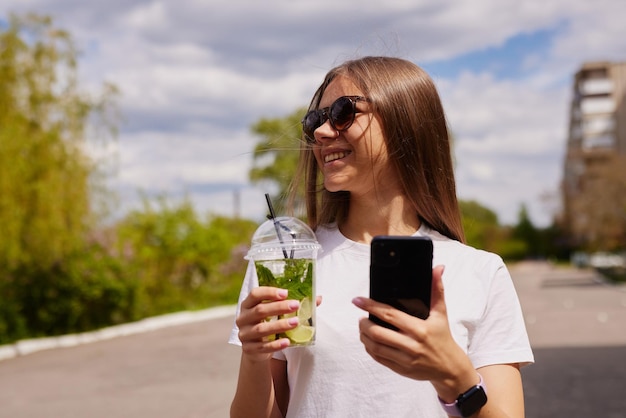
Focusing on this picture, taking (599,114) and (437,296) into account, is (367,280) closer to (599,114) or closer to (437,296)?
(437,296)

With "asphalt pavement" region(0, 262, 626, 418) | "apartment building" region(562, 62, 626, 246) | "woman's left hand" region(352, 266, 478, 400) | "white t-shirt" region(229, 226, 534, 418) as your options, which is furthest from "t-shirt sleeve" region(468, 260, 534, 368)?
"apartment building" region(562, 62, 626, 246)

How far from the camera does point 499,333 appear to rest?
6.67 feet

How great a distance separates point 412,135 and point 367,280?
1.32ft

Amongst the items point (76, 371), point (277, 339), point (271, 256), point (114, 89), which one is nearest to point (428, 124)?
point (271, 256)

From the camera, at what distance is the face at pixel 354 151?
216cm

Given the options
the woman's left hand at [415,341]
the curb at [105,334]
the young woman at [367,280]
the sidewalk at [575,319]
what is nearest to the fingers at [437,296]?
the woman's left hand at [415,341]

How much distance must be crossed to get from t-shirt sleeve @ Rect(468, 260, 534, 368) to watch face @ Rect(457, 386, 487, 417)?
0.24 metres

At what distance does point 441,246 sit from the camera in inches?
87.4

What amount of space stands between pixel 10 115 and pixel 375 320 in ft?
51.7

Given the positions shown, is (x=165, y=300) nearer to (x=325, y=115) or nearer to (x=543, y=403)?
(x=543, y=403)

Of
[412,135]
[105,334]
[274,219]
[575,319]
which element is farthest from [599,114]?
[274,219]

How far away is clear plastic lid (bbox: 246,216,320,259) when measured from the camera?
1.98 metres

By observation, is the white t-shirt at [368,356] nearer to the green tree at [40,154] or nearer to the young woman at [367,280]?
the young woman at [367,280]

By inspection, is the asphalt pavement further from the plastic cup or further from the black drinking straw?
the plastic cup
